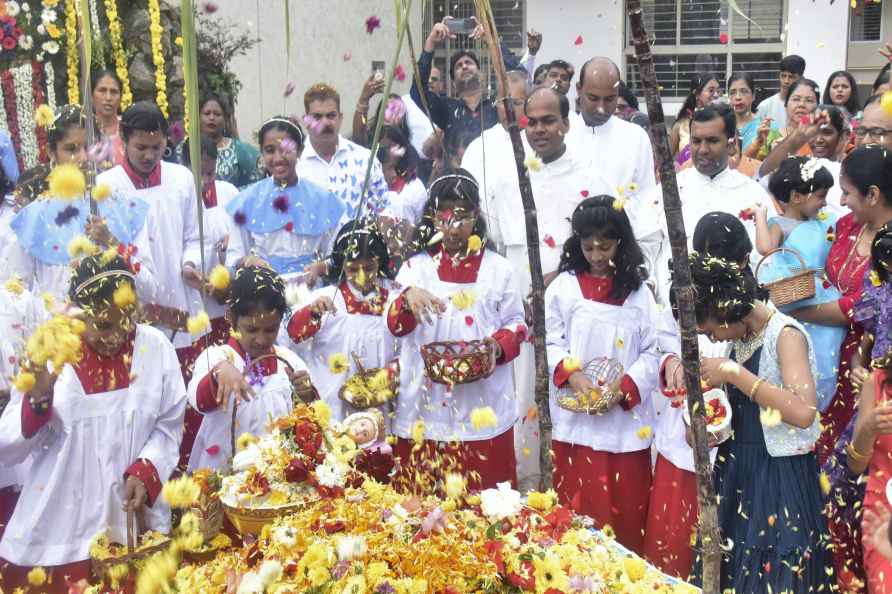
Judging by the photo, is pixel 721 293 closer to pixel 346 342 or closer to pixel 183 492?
pixel 183 492

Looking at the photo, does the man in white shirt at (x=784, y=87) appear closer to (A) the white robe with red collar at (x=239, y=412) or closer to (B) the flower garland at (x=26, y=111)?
(A) the white robe with red collar at (x=239, y=412)

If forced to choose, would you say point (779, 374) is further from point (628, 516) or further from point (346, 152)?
point (346, 152)

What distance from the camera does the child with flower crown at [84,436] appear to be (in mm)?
3314

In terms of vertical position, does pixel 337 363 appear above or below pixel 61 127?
below

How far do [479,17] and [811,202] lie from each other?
3.57 m

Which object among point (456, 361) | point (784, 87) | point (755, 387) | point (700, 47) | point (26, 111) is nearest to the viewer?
point (755, 387)

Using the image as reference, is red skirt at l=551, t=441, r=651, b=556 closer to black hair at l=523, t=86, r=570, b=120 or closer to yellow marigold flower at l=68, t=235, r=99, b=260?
black hair at l=523, t=86, r=570, b=120

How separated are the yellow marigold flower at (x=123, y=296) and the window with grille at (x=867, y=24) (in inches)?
465

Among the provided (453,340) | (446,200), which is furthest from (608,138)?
(453,340)

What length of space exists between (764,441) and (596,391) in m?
0.87

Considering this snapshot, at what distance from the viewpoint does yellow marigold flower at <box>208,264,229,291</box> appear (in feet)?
Answer: 16.0

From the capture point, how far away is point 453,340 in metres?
4.45

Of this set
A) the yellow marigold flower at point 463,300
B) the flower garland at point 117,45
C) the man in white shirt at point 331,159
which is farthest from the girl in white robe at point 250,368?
the flower garland at point 117,45

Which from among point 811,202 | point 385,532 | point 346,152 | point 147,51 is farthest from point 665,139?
point 147,51
